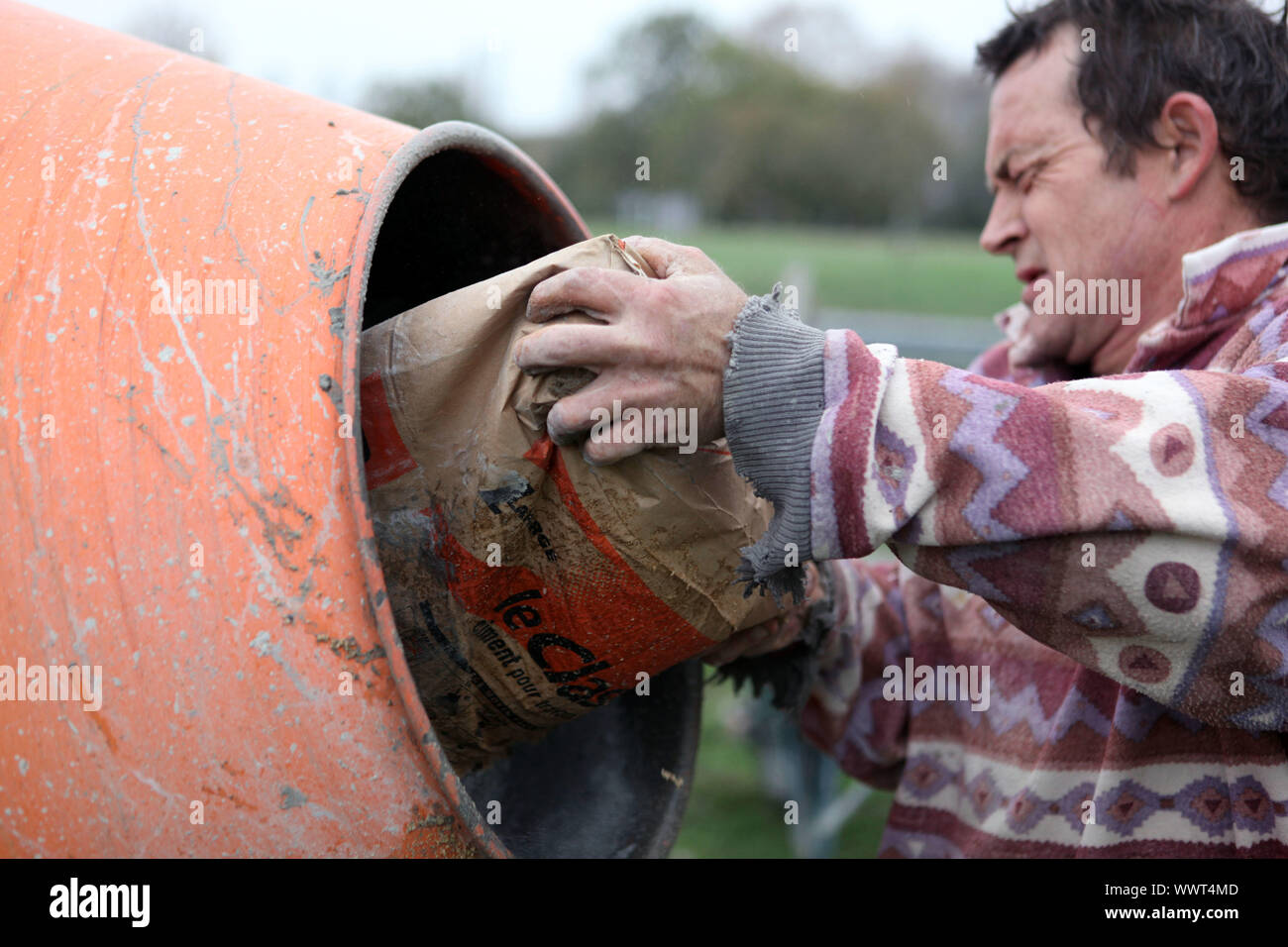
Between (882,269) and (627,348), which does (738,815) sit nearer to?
(627,348)

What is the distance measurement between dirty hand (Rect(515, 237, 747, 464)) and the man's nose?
92 centimetres

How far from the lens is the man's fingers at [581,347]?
1114 millimetres

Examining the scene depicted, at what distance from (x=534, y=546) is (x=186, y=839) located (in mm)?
481

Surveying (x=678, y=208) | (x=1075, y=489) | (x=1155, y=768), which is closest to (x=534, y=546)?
(x=1075, y=489)

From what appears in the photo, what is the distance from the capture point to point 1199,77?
171cm

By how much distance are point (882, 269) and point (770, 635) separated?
2238 cm

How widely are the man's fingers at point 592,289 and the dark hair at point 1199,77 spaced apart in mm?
1018

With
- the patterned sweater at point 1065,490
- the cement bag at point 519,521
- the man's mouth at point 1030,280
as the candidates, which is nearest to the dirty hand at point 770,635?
the cement bag at point 519,521

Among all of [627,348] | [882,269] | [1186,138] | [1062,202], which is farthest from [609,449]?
[882,269]

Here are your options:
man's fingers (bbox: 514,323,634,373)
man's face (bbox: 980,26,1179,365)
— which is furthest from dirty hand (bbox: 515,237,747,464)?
man's face (bbox: 980,26,1179,365)

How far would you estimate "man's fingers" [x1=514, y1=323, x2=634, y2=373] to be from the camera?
3.66 ft

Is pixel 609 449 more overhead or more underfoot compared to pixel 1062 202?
more underfoot

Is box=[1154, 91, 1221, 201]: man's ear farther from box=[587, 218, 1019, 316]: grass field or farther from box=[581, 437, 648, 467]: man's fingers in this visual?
box=[587, 218, 1019, 316]: grass field
